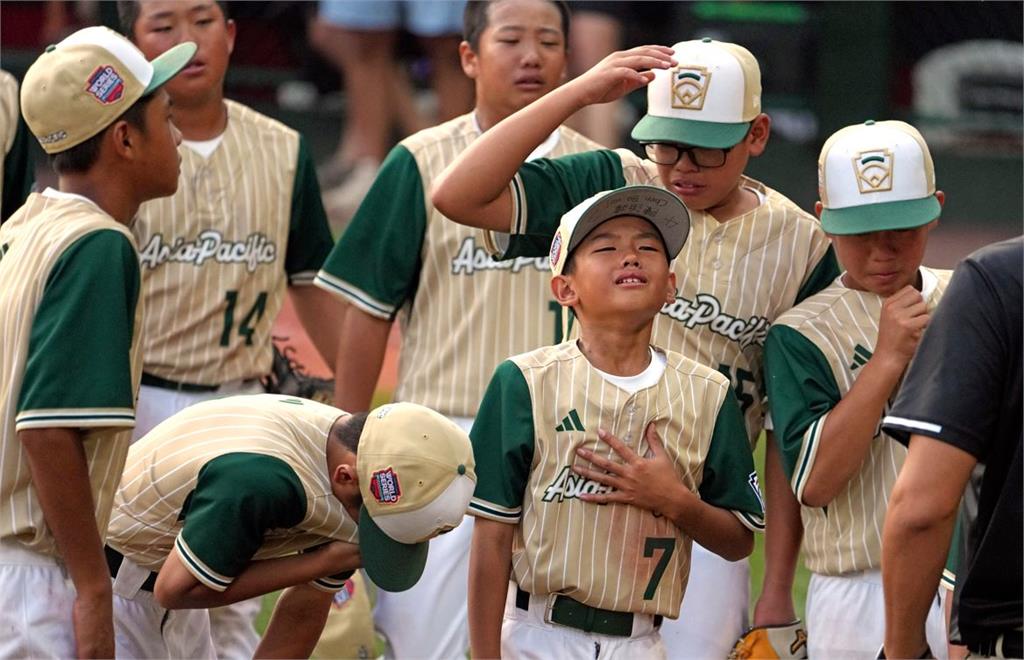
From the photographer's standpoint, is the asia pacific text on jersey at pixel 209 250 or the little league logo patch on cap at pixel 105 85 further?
the asia pacific text on jersey at pixel 209 250

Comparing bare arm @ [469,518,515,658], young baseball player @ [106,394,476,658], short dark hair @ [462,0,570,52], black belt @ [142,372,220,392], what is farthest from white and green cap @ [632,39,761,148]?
black belt @ [142,372,220,392]

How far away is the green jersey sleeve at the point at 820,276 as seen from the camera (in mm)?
4461

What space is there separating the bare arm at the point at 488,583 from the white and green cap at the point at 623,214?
2.05 ft

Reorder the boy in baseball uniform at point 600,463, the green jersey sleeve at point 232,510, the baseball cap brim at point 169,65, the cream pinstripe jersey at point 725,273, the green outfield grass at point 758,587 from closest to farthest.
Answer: the green jersey sleeve at point 232,510 → the boy in baseball uniform at point 600,463 → the baseball cap brim at point 169,65 → the cream pinstripe jersey at point 725,273 → the green outfield grass at point 758,587

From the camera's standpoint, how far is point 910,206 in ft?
13.7

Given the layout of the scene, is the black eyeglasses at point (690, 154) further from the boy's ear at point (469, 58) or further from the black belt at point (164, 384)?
the black belt at point (164, 384)

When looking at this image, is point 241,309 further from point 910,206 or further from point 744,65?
point 910,206

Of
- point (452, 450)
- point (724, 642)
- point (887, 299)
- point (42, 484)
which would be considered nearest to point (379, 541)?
point (452, 450)

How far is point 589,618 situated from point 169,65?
1.63m

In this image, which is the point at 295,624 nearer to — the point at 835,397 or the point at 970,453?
the point at 835,397

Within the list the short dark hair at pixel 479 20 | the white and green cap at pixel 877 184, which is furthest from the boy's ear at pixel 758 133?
the short dark hair at pixel 479 20

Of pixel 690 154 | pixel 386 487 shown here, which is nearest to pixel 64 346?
pixel 386 487

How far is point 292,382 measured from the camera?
17.9ft

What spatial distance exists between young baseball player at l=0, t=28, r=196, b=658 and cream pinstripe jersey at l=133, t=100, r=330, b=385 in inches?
41.2
